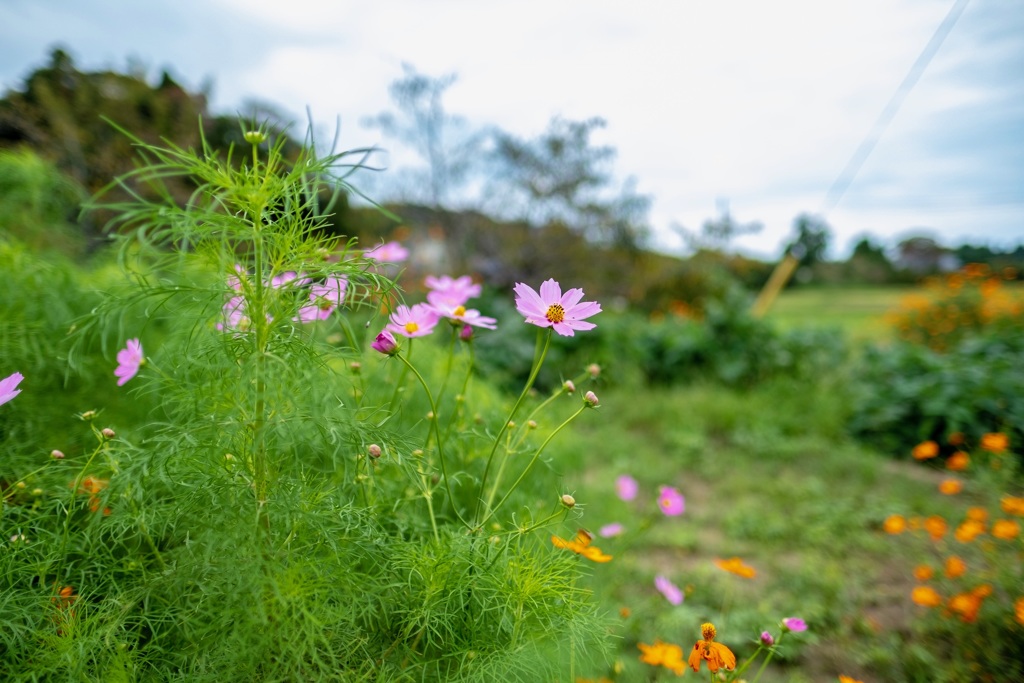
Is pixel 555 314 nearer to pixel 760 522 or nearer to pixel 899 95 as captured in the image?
pixel 760 522

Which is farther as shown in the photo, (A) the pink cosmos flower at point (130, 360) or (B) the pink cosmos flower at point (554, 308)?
(A) the pink cosmos flower at point (130, 360)

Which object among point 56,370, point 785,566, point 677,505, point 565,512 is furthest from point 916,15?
point 56,370

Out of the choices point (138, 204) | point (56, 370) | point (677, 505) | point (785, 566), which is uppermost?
point (138, 204)

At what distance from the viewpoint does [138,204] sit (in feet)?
2.67

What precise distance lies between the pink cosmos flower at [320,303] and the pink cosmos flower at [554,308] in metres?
0.25

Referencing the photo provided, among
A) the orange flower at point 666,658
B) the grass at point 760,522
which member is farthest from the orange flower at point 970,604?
the orange flower at point 666,658

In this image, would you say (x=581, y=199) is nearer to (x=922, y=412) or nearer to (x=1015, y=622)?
(x=922, y=412)

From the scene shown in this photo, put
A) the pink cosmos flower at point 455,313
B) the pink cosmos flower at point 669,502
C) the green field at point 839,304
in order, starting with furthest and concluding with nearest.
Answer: the green field at point 839,304, the pink cosmos flower at point 669,502, the pink cosmos flower at point 455,313

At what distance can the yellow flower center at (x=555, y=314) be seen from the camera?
78 centimetres

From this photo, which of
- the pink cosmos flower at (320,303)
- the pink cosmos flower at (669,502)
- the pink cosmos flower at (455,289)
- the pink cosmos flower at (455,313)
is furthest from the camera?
the pink cosmos flower at (669,502)

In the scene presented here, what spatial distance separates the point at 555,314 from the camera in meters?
0.79

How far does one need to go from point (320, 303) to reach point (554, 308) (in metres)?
0.32

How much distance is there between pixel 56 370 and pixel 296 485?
87cm

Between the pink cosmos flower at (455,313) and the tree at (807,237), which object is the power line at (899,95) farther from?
the pink cosmos flower at (455,313)
